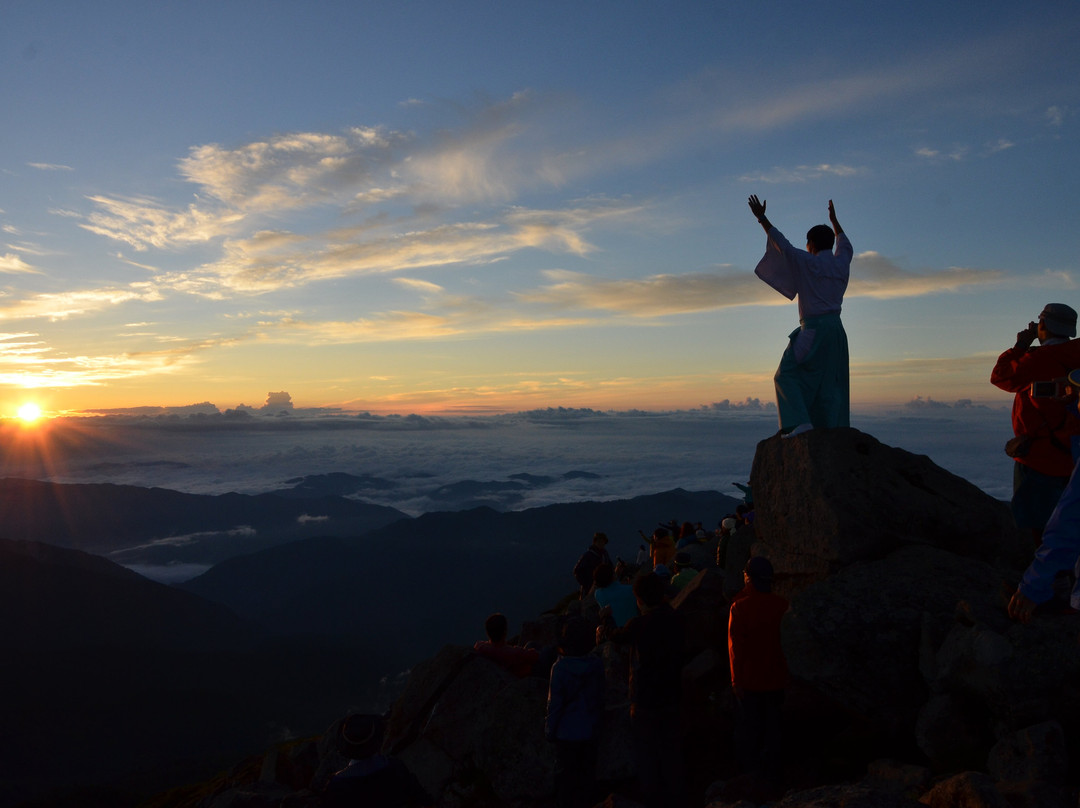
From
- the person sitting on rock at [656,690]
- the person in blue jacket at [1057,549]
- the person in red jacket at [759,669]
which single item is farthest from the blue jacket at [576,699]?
the person in blue jacket at [1057,549]

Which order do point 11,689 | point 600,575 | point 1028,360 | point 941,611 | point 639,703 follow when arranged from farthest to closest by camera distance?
1. point 11,689
2. point 600,575
3. point 941,611
4. point 639,703
5. point 1028,360

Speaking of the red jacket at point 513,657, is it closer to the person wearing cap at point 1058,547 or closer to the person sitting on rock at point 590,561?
the person sitting on rock at point 590,561

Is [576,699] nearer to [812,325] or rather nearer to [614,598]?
[614,598]

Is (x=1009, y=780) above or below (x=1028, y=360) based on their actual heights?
below

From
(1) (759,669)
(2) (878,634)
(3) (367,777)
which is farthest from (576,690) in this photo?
(2) (878,634)

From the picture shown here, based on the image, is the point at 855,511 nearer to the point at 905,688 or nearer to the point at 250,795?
the point at 905,688

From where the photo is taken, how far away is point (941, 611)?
25.4 ft

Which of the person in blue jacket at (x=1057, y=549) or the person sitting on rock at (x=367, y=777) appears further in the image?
the person sitting on rock at (x=367, y=777)

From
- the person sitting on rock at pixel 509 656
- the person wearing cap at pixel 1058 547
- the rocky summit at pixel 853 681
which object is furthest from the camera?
the person sitting on rock at pixel 509 656

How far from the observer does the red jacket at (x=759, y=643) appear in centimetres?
732

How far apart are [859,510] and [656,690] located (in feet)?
14.1

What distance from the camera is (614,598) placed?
10.1 metres

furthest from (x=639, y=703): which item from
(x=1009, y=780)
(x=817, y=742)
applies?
(x=1009, y=780)

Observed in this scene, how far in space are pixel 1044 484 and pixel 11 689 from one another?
26181 centimetres
